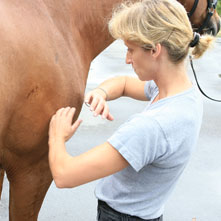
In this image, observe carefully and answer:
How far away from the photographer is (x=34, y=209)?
67.6 inches

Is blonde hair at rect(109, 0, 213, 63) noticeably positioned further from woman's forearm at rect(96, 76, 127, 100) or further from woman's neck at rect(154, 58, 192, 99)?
woman's forearm at rect(96, 76, 127, 100)

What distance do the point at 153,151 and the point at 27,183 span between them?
72 cm

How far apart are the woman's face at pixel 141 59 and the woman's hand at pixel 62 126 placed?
0.28 m

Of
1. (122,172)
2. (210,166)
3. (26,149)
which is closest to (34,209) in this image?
(26,149)

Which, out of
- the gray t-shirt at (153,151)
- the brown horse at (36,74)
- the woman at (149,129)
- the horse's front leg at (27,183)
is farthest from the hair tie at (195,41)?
the horse's front leg at (27,183)

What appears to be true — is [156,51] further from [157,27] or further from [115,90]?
[115,90]

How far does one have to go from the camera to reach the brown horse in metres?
1.23

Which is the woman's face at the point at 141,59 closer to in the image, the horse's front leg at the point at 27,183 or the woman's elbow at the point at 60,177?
the woman's elbow at the point at 60,177

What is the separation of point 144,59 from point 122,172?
40 centimetres

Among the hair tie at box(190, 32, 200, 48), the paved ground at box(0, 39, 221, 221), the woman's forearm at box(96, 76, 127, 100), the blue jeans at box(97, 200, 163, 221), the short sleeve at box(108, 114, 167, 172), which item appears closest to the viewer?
the short sleeve at box(108, 114, 167, 172)

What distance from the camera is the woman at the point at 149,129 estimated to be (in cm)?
105

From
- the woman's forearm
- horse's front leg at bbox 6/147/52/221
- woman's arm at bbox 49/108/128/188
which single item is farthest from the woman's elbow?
the woman's forearm

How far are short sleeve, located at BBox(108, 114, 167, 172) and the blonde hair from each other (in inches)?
8.6

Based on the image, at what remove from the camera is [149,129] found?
105 cm
